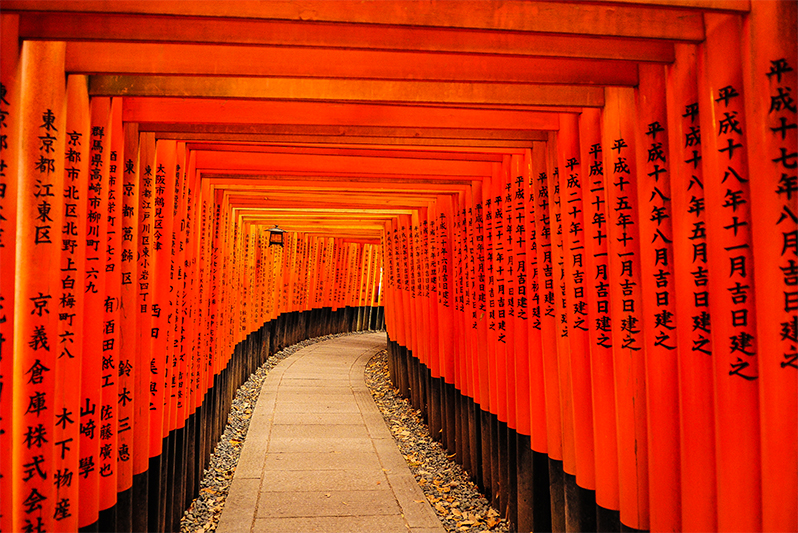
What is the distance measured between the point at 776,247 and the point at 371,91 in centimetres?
249

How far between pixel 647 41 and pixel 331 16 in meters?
1.73

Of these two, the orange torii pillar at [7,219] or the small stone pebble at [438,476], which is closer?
the orange torii pillar at [7,219]

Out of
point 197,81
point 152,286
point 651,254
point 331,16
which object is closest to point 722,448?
point 651,254

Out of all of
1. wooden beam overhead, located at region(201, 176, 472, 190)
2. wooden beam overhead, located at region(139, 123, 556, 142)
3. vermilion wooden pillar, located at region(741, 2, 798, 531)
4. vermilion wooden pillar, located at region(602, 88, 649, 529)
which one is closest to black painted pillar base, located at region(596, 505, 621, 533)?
vermilion wooden pillar, located at region(602, 88, 649, 529)

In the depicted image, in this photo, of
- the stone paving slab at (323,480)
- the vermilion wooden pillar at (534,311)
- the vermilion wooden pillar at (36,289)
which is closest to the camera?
the vermilion wooden pillar at (36,289)

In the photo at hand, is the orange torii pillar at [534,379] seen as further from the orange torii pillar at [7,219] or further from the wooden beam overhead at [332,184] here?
the orange torii pillar at [7,219]


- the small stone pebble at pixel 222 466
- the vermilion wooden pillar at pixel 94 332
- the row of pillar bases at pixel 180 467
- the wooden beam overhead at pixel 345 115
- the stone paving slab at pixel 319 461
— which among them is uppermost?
the wooden beam overhead at pixel 345 115

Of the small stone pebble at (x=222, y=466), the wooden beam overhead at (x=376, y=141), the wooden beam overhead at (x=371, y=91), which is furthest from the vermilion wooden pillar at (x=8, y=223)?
the small stone pebble at (x=222, y=466)

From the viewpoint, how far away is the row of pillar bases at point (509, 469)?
12.1 feet

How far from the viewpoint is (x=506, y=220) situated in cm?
513

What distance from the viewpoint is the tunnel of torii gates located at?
7.41 ft

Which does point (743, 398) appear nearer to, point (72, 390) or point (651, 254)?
point (651, 254)

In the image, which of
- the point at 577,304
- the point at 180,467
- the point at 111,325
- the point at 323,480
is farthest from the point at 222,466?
the point at 577,304

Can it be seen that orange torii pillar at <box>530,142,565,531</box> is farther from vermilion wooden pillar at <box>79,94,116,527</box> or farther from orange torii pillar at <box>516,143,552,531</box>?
vermilion wooden pillar at <box>79,94,116,527</box>
